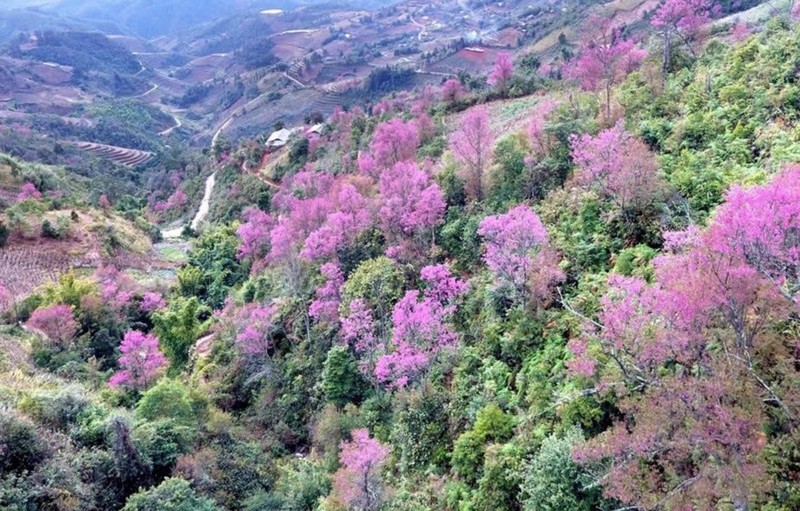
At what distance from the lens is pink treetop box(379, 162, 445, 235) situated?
24.7 meters

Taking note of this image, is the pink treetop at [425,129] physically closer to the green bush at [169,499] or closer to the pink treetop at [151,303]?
the pink treetop at [151,303]

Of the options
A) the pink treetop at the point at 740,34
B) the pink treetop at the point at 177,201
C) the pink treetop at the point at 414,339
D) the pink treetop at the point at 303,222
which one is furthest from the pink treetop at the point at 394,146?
the pink treetop at the point at 177,201

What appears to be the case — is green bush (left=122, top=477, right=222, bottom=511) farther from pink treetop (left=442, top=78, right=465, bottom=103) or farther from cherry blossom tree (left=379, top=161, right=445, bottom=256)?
pink treetop (left=442, top=78, right=465, bottom=103)

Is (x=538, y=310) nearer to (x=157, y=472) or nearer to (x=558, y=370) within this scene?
(x=558, y=370)

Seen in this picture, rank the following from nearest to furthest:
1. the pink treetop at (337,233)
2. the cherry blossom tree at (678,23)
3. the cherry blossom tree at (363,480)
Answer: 1. the cherry blossom tree at (363,480)
2. the pink treetop at (337,233)
3. the cherry blossom tree at (678,23)

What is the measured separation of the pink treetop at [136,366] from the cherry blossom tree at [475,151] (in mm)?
17376

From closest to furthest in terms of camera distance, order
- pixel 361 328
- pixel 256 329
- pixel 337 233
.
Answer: pixel 361 328 < pixel 256 329 < pixel 337 233

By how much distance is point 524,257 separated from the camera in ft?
55.4

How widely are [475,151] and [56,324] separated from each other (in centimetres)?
2425

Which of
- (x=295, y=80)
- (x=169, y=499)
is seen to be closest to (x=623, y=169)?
(x=169, y=499)

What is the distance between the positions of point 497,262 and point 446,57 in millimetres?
137154

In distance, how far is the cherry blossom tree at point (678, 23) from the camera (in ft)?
92.3

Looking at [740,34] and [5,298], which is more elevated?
[740,34]

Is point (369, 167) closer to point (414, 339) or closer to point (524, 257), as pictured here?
point (414, 339)
